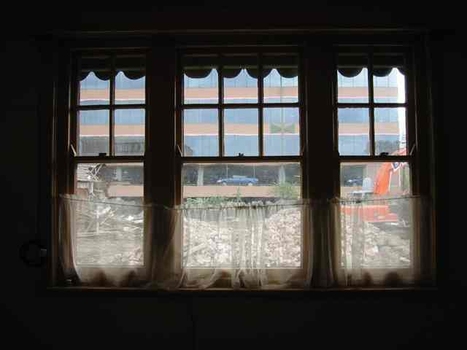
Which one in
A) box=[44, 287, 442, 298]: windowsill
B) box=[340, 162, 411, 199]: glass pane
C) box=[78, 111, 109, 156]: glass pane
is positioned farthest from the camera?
box=[78, 111, 109, 156]: glass pane

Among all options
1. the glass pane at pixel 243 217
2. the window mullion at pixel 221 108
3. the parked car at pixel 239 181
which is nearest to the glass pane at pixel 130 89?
the window mullion at pixel 221 108

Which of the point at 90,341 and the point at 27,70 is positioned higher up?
the point at 27,70

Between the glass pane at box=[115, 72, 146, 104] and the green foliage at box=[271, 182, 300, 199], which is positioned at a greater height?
the glass pane at box=[115, 72, 146, 104]

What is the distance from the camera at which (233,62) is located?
264 centimetres

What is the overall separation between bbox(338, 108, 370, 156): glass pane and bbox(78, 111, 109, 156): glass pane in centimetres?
161

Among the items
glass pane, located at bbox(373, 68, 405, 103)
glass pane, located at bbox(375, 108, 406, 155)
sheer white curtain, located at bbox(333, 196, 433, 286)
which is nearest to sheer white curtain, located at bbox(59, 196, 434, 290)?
sheer white curtain, located at bbox(333, 196, 433, 286)

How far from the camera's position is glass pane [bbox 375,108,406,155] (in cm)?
260

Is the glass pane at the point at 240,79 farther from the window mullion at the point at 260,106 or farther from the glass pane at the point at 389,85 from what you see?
the glass pane at the point at 389,85

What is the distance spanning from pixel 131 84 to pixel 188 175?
0.75 metres

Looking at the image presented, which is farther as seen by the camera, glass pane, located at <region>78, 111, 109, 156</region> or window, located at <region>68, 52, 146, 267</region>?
glass pane, located at <region>78, 111, 109, 156</region>

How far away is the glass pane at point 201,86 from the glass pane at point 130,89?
298 millimetres

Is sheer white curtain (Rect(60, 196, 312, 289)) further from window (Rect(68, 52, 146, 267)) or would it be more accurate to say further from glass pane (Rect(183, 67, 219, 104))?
glass pane (Rect(183, 67, 219, 104))

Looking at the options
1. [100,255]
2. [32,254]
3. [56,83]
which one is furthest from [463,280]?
[56,83]

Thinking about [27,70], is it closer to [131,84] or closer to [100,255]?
[131,84]
